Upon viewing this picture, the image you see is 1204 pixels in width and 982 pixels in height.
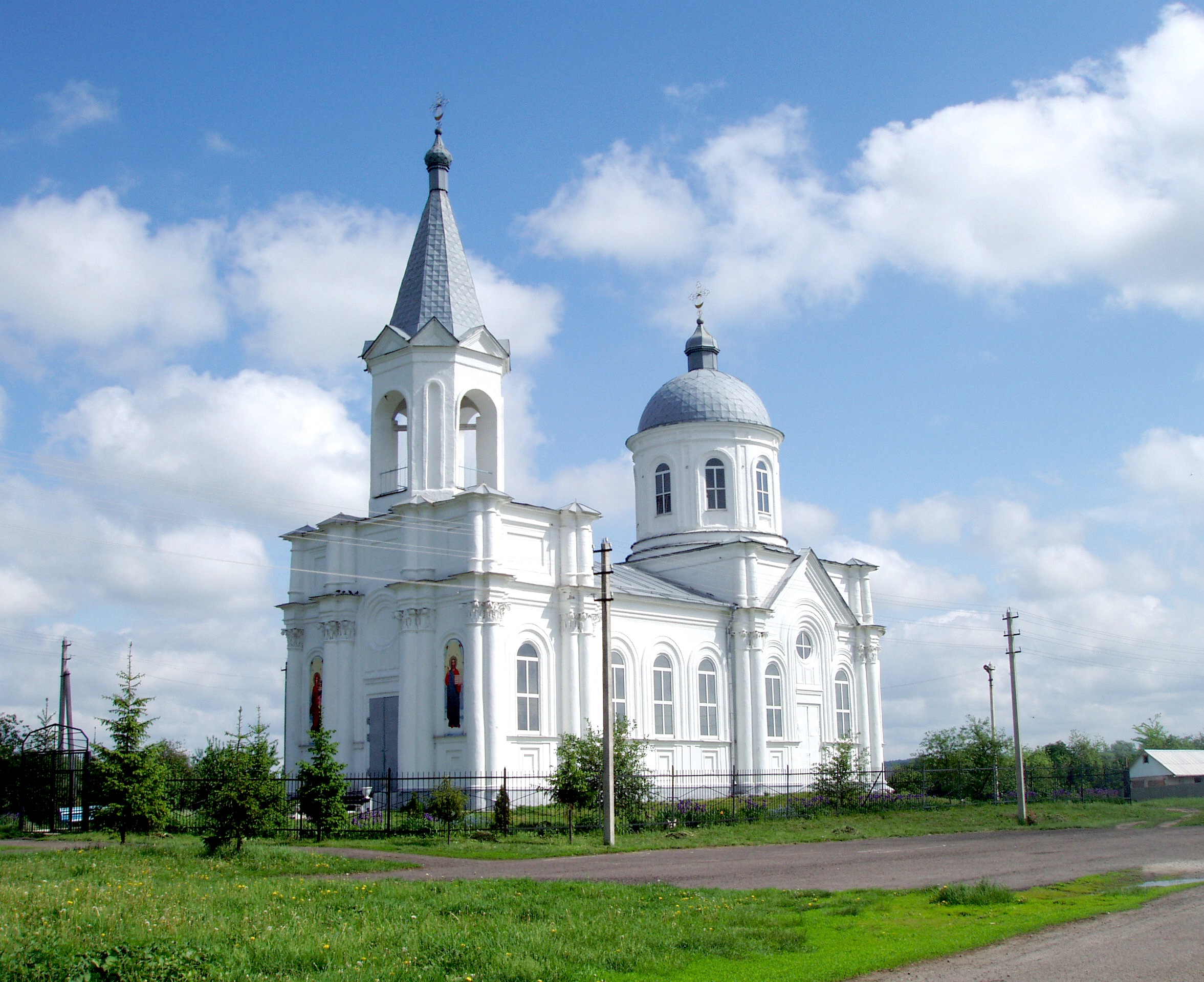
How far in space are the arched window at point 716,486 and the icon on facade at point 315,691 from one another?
16.2 meters

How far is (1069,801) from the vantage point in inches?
1571

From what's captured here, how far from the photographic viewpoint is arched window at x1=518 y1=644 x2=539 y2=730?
31469mm

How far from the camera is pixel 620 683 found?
115ft

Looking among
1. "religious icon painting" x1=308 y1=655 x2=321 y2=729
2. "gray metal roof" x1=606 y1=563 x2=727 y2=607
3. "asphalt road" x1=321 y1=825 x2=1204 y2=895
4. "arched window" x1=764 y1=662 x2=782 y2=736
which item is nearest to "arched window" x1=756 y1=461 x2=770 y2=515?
"gray metal roof" x1=606 y1=563 x2=727 y2=607

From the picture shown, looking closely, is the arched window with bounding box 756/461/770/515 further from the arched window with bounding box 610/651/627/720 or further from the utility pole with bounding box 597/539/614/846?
the utility pole with bounding box 597/539/614/846

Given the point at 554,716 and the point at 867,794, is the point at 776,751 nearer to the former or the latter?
the point at 867,794

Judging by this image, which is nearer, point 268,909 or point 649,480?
point 268,909

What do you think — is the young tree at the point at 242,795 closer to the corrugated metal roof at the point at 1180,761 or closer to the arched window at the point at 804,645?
the arched window at the point at 804,645

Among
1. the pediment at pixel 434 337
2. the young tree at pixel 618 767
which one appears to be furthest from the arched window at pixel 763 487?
the young tree at pixel 618 767

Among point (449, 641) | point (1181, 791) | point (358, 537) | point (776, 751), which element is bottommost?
point (1181, 791)

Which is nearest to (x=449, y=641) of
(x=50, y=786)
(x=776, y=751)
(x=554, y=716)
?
(x=554, y=716)

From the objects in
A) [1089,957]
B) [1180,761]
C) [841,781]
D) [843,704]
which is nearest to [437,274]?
[841,781]

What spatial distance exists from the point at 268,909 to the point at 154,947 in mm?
3149

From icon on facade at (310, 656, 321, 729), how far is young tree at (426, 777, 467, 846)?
10097mm
